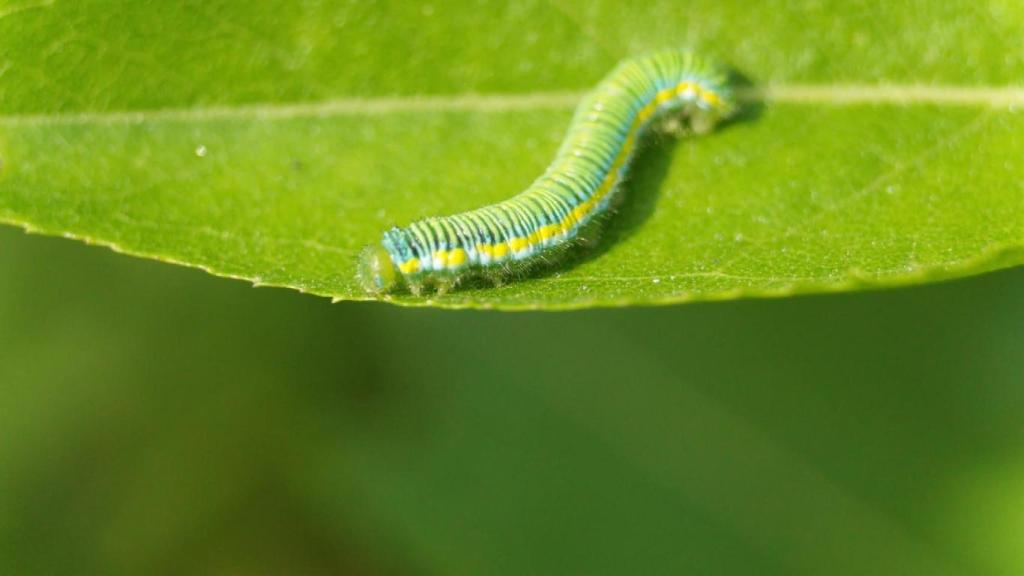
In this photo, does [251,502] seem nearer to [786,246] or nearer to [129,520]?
[129,520]

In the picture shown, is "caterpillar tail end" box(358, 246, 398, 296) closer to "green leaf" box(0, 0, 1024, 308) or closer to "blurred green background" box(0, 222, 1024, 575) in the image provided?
"green leaf" box(0, 0, 1024, 308)

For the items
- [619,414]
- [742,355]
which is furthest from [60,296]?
[742,355]

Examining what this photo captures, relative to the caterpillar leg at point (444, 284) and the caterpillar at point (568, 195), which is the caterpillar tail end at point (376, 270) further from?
the caterpillar leg at point (444, 284)

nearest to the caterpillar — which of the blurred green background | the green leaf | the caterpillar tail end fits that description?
the caterpillar tail end

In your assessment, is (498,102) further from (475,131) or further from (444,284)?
(444,284)

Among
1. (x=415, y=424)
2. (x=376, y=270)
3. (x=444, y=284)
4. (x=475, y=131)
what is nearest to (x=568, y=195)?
(x=475, y=131)
